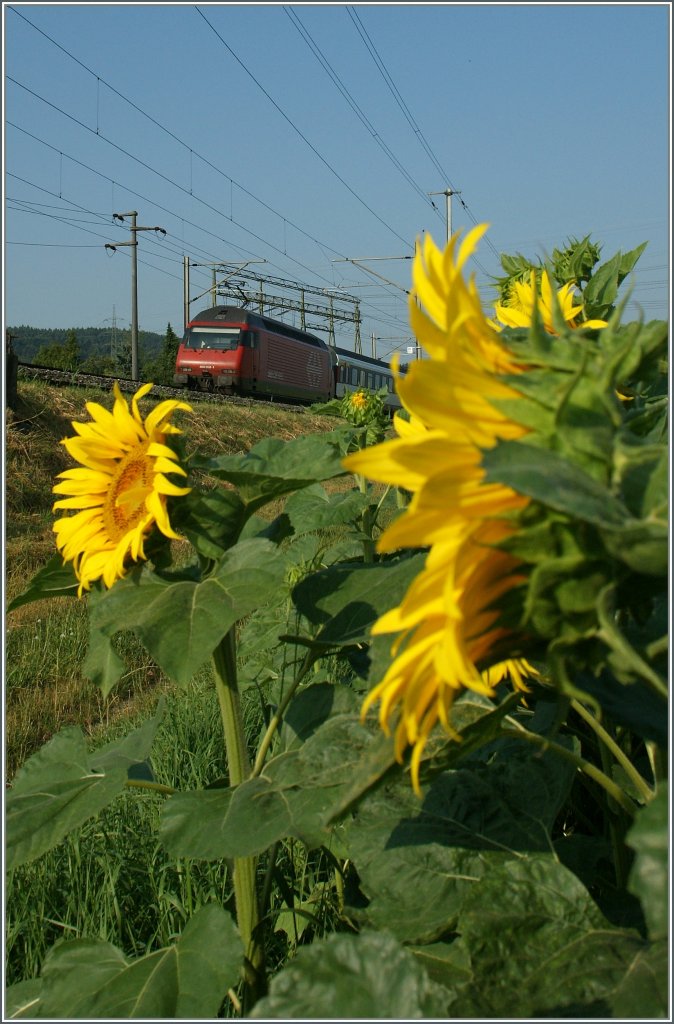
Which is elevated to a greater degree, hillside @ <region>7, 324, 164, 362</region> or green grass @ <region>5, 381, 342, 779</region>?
hillside @ <region>7, 324, 164, 362</region>

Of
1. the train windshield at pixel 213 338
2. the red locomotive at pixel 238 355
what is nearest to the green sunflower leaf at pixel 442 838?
the red locomotive at pixel 238 355

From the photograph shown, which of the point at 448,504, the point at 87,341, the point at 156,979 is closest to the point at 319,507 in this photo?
the point at 156,979

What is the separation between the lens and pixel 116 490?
1.14 m

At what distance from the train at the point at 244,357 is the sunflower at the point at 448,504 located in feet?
64.6

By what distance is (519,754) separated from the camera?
104cm

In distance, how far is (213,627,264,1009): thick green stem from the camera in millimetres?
1117

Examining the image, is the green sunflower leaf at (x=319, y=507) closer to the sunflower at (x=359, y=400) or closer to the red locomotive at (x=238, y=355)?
the sunflower at (x=359, y=400)

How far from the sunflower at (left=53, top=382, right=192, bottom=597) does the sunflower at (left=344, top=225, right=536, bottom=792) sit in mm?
562

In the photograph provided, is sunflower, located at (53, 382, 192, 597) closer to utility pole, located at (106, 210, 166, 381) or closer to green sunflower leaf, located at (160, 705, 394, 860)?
green sunflower leaf, located at (160, 705, 394, 860)

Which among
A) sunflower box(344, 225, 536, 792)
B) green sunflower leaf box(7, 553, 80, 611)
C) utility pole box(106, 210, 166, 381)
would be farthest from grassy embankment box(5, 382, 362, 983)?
utility pole box(106, 210, 166, 381)

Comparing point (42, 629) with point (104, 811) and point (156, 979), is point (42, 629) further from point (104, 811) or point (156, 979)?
point (156, 979)

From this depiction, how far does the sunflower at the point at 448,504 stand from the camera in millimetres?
510

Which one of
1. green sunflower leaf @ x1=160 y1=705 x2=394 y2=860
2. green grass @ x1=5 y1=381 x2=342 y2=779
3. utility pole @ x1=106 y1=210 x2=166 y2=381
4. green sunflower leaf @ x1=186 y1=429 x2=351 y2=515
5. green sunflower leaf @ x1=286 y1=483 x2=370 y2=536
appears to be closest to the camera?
green sunflower leaf @ x1=160 y1=705 x2=394 y2=860

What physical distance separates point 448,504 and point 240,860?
0.76 m
